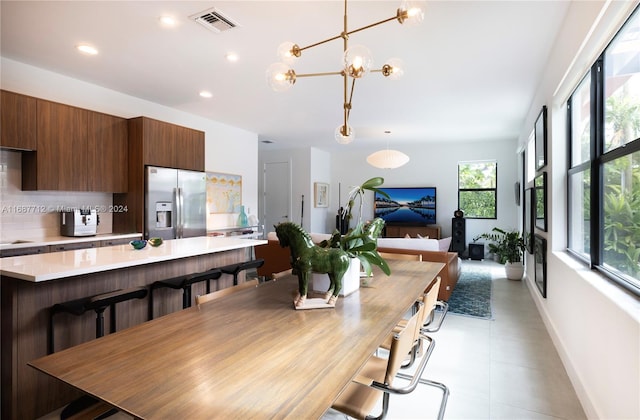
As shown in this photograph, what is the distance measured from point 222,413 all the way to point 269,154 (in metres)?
8.60

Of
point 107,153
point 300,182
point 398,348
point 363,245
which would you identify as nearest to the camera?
point 398,348

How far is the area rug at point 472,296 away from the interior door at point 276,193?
458 cm

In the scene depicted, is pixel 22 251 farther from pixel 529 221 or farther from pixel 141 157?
pixel 529 221

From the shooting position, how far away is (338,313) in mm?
1525

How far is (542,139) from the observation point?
3.57 meters

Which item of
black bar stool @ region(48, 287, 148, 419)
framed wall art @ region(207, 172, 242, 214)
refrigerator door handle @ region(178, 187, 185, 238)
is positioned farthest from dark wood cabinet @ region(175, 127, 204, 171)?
black bar stool @ region(48, 287, 148, 419)

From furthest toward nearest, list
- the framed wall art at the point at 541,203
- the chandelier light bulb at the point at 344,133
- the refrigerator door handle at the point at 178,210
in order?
1. the refrigerator door handle at the point at 178,210
2. the framed wall art at the point at 541,203
3. the chandelier light bulb at the point at 344,133

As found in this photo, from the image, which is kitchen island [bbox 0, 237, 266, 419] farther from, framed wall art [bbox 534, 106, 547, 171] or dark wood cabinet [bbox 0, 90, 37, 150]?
framed wall art [bbox 534, 106, 547, 171]

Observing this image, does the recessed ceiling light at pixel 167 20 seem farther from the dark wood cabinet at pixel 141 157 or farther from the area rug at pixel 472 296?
the area rug at pixel 472 296

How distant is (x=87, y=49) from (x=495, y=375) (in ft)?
14.4

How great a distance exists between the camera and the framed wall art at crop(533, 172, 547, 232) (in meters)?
3.38

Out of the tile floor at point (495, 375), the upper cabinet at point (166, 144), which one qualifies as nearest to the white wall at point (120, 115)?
the upper cabinet at point (166, 144)

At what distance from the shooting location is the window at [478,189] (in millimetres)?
7863

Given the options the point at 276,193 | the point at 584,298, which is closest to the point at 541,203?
the point at 584,298
